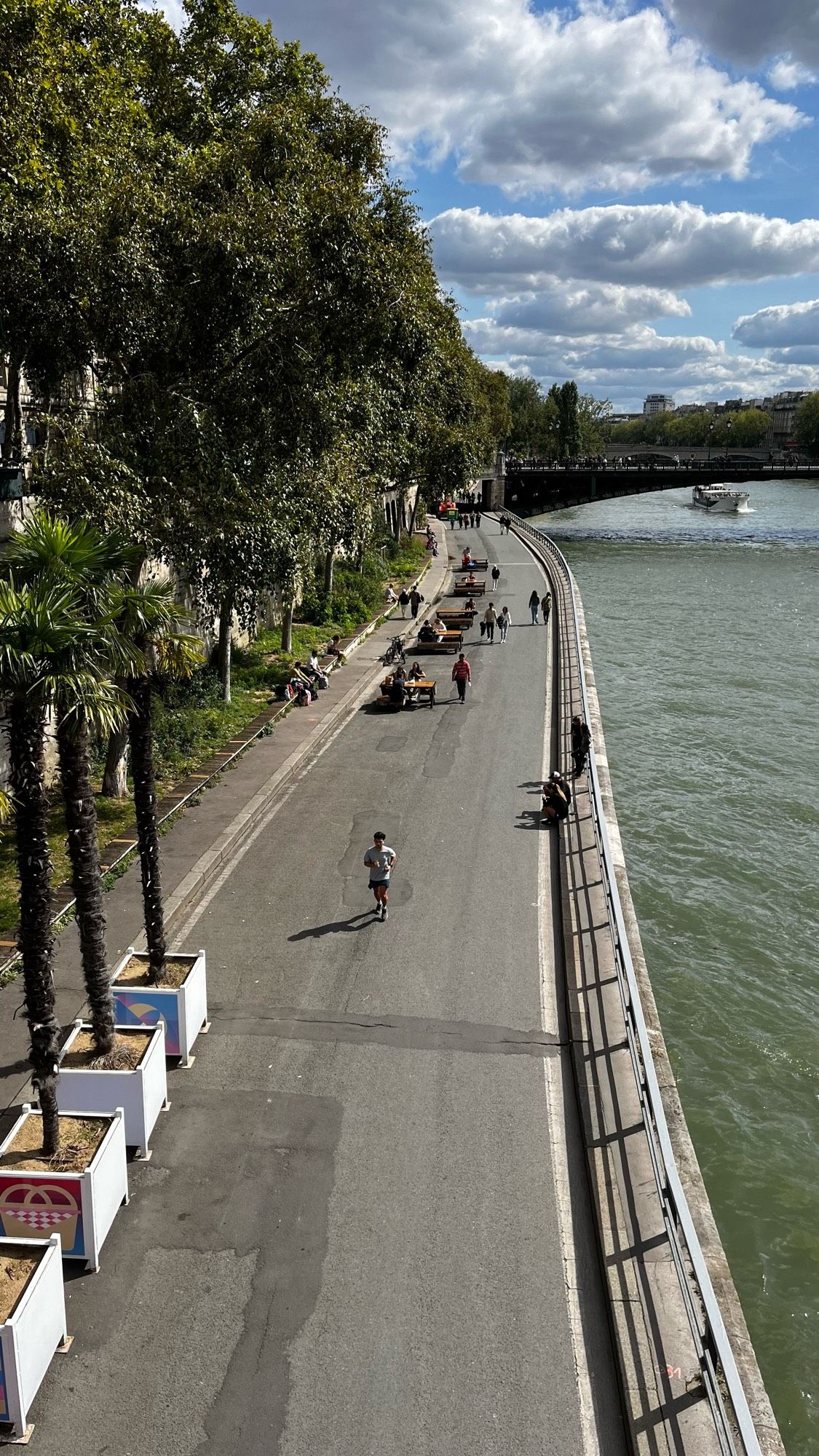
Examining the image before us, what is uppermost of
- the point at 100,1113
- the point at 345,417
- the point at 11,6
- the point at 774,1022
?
the point at 11,6

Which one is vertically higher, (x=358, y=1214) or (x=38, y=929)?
(x=38, y=929)

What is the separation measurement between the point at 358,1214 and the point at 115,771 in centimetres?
1146

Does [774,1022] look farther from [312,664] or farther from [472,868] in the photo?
[312,664]

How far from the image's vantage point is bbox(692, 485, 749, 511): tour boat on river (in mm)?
119500

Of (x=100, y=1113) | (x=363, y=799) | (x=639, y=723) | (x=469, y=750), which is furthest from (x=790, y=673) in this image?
(x=100, y=1113)

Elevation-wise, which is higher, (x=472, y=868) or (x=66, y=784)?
(x=66, y=784)

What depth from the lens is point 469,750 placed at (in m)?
23.5

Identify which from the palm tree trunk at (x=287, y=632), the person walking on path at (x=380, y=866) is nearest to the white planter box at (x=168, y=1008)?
the person walking on path at (x=380, y=866)

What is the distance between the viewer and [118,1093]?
9.61 m

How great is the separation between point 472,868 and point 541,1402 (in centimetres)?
959

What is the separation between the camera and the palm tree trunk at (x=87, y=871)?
29.6 feet

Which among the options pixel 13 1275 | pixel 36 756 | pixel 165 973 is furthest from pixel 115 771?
pixel 13 1275

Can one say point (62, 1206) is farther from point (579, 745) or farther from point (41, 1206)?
point (579, 745)

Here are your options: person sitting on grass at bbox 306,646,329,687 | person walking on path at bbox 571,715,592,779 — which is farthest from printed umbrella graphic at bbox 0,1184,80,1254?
person sitting on grass at bbox 306,646,329,687
